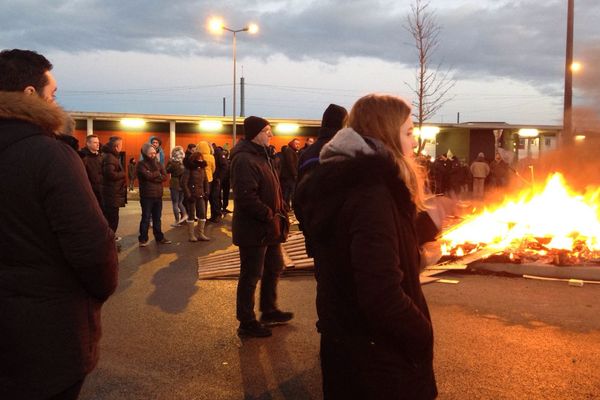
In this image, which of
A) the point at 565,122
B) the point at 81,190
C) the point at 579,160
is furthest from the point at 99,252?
the point at 565,122

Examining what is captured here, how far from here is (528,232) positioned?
8.54 metres

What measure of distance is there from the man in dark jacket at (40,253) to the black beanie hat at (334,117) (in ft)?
9.43

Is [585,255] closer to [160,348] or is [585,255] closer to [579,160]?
[160,348]

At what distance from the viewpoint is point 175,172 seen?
39.5ft

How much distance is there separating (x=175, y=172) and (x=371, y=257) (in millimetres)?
10492

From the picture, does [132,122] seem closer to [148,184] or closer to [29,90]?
[148,184]

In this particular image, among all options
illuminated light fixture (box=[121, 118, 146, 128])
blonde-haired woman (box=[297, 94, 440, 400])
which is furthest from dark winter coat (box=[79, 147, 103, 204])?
illuminated light fixture (box=[121, 118, 146, 128])

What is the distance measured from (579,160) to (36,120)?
14042 mm

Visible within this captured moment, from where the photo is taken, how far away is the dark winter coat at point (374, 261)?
6.56ft

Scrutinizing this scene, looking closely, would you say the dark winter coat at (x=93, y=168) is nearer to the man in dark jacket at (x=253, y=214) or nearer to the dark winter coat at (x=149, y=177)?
the dark winter coat at (x=149, y=177)

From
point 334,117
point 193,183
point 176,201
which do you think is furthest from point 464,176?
point 334,117

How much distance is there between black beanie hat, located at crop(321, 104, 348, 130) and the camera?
15.4 ft

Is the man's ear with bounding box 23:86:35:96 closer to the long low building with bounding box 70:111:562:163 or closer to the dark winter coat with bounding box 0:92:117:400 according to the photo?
the dark winter coat with bounding box 0:92:117:400

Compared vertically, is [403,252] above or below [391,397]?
above
